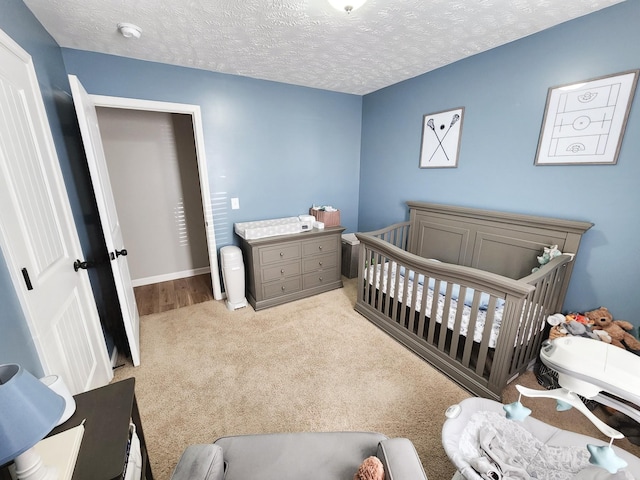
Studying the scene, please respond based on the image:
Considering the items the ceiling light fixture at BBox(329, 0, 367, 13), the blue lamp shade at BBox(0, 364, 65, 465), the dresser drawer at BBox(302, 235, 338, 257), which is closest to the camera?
the blue lamp shade at BBox(0, 364, 65, 465)

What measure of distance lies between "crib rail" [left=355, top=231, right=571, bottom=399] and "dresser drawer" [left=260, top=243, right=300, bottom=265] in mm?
777

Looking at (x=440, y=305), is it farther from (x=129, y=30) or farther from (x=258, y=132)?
(x=129, y=30)

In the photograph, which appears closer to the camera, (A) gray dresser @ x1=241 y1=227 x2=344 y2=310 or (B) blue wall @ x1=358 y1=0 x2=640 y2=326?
(B) blue wall @ x1=358 y1=0 x2=640 y2=326

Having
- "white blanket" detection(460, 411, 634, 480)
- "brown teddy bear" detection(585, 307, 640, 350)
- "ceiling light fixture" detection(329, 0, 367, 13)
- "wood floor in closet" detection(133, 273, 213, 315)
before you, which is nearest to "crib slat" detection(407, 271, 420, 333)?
"white blanket" detection(460, 411, 634, 480)

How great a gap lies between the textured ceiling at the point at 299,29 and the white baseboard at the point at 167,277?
2.52 metres

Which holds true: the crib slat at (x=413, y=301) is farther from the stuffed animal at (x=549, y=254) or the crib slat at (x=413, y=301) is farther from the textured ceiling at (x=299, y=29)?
the textured ceiling at (x=299, y=29)

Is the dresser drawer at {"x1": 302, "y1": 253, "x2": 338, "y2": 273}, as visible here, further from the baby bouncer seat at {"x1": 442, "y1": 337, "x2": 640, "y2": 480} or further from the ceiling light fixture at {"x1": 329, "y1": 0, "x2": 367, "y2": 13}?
the ceiling light fixture at {"x1": 329, "y1": 0, "x2": 367, "y2": 13}

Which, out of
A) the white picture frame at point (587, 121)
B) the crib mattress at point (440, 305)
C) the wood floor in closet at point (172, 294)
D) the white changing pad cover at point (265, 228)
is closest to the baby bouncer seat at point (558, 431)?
the crib mattress at point (440, 305)

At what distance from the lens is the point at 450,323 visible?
191cm

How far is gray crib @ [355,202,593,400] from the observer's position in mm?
1608

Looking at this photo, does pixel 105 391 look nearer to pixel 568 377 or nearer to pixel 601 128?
pixel 568 377

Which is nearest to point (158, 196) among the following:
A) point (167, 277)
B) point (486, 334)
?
point (167, 277)

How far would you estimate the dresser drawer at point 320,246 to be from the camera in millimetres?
2943

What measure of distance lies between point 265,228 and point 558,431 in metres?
2.43
